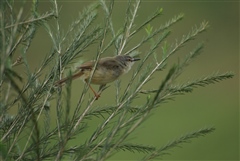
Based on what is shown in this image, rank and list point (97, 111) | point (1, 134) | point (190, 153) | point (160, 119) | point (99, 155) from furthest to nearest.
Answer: point (160, 119), point (190, 153), point (97, 111), point (1, 134), point (99, 155)

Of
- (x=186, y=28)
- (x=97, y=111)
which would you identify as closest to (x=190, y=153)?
(x=186, y=28)

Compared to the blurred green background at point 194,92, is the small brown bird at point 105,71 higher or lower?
lower

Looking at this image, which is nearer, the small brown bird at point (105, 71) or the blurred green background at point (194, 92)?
the small brown bird at point (105, 71)

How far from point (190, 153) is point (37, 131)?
27.3 ft

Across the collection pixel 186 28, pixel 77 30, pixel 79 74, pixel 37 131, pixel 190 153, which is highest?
pixel 186 28

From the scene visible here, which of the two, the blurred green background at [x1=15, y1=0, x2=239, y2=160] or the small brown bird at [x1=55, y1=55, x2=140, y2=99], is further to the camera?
the blurred green background at [x1=15, y1=0, x2=239, y2=160]

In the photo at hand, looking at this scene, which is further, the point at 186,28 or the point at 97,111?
the point at 186,28

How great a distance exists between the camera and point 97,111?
6.86ft

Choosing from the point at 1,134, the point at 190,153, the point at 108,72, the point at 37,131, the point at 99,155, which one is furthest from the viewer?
the point at 190,153

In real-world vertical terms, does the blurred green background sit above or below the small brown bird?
above

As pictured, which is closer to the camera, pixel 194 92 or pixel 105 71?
pixel 105 71

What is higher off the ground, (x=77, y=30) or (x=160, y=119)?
(x=160, y=119)

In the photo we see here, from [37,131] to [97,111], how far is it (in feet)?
2.35

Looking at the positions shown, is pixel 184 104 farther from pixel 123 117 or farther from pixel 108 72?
pixel 123 117
